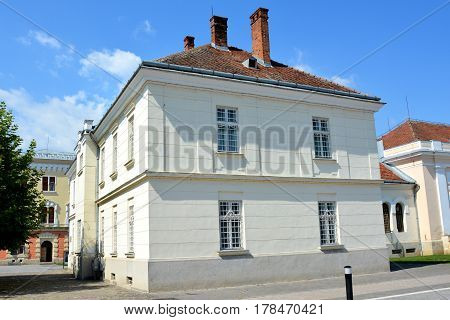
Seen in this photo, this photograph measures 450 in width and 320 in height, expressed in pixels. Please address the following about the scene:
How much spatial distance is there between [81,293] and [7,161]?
21.6 ft

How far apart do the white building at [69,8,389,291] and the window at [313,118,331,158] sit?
49 millimetres

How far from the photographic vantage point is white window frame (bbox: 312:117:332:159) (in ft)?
63.9

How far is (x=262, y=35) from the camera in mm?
22031

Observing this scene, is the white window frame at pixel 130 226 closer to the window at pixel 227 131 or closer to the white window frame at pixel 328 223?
the window at pixel 227 131

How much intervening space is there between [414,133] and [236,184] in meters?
23.6

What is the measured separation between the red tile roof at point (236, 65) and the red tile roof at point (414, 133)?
16064 mm

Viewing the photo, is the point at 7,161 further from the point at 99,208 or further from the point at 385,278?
the point at 385,278

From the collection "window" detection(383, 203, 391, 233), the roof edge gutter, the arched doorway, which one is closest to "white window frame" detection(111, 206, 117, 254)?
the roof edge gutter

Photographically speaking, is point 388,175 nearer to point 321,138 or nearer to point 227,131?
point 321,138

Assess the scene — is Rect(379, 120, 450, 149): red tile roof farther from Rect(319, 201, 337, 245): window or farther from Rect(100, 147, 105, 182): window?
Rect(100, 147, 105, 182): window

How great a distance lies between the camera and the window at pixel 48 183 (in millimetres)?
58516

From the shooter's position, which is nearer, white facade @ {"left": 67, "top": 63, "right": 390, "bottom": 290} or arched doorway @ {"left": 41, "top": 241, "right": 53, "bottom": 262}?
white facade @ {"left": 67, "top": 63, "right": 390, "bottom": 290}

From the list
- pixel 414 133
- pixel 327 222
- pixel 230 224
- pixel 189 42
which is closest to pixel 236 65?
pixel 189 42
